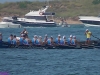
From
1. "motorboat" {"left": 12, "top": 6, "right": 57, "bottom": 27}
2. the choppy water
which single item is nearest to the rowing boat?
the choppy water

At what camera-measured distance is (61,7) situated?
170250 millimetres

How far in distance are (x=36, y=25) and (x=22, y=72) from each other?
85523 mm

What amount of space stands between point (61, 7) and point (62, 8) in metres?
0.95

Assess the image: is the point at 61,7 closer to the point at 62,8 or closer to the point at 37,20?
the point at 62,8

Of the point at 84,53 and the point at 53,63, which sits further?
the point at 84,53

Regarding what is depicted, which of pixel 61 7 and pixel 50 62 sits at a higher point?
pixel 61 7

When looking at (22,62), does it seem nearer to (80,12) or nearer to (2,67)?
(2,67)

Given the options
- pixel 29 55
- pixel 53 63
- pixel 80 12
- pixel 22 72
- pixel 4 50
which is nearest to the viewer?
pixel 22 72

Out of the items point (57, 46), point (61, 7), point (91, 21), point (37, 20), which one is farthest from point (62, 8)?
point (57, 46)

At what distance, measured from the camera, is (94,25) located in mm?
140375

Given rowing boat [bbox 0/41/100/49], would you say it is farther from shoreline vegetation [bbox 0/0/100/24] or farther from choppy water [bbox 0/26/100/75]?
shoreline vegetation [bbox 0/0/100/24]

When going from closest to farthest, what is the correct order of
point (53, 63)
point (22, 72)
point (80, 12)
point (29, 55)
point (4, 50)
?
point (22, 72) < point (53, 63) < point (29, 55) < point (4, 50) < point (80, 12)

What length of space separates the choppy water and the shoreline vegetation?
9537 cm

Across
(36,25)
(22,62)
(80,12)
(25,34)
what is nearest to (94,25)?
(36,25)
